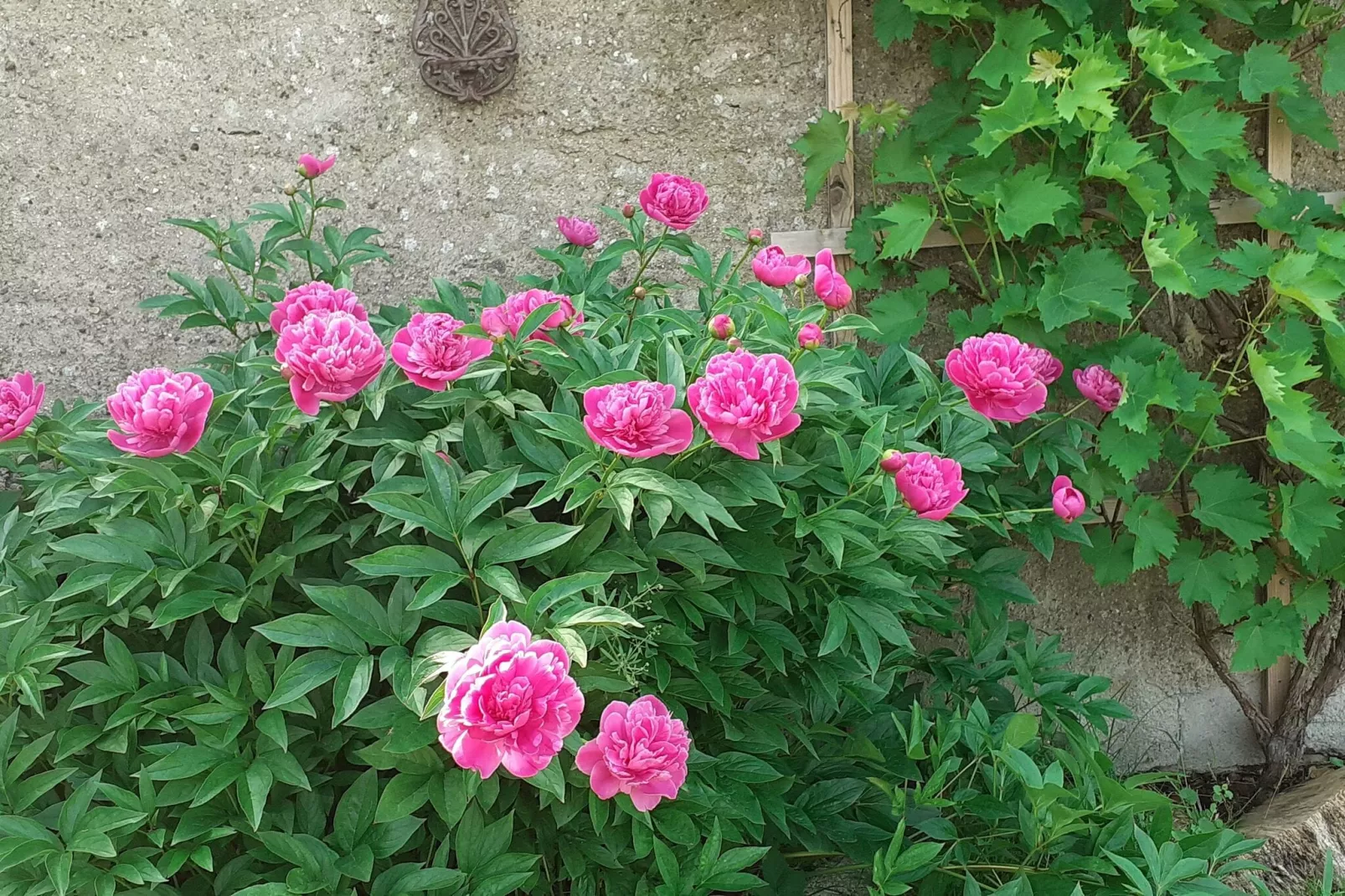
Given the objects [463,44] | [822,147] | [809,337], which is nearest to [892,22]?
[822,147]

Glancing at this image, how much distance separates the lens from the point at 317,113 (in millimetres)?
2098

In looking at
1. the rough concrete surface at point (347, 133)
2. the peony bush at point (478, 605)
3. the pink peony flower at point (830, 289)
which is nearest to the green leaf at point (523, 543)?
the peony bush at point (478, 605)

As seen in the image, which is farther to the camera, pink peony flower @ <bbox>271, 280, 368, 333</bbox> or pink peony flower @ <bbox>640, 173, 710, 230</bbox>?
pink peony flower @ <bbox>640, 173, 710, 230</bbox>

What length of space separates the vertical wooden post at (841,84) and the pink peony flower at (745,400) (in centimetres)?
114

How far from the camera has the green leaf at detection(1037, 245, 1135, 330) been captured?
2.04m

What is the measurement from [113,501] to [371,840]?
1.92ft

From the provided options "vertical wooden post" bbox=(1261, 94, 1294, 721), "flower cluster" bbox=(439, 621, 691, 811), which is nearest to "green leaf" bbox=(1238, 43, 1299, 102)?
"vertical wooden post" bbox=(1261, 94, 1294, 721)

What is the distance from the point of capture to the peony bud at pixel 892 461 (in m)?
1.24

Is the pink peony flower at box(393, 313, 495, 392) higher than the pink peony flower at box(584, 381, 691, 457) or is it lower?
lower

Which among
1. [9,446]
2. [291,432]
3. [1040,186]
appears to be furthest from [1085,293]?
[9,446]

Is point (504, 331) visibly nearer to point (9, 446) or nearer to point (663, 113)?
point (9, 446)

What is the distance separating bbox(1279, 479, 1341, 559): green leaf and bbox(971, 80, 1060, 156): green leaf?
991 mm

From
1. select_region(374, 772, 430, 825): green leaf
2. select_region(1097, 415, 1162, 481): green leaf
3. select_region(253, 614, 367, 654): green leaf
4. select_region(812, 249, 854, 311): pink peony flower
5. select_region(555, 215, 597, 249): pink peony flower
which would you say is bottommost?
select_region(1097, 415, 1162, 481): green leaf

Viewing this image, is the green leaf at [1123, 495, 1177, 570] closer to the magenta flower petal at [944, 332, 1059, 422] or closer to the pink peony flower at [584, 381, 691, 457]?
the magenta flower petal at [944, 332, 1059, 422]
